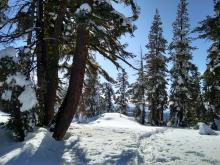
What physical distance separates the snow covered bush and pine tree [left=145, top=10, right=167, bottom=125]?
3008cm

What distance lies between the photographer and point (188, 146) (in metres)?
11.7

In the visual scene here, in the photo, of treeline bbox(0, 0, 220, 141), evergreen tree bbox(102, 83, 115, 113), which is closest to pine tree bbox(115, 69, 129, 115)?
evergreen tree bbox(102, 83, 115, 113)

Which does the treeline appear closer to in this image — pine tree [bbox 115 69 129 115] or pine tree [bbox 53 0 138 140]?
pine tree [bbox 53 0 138 140]

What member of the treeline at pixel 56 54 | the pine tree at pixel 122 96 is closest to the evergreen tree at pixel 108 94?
the pine tree at pixel 122 96

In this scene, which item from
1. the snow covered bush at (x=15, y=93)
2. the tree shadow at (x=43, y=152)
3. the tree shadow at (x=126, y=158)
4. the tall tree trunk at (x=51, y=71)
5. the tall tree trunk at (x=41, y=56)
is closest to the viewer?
the tree shadow at (x=43, y=152)

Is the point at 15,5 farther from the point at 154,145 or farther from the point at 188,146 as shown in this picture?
the point at 188,146

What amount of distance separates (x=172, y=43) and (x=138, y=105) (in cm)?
1435

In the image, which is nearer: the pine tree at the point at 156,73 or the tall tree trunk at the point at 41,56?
the tall tree trunk at the point at 41,56

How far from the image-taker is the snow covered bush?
1055cm

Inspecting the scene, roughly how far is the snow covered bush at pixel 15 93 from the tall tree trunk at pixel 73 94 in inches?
62.5

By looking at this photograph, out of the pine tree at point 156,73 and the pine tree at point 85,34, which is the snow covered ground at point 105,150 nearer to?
the pine tree at point 85,34

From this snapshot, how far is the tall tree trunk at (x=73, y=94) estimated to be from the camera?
12.4m

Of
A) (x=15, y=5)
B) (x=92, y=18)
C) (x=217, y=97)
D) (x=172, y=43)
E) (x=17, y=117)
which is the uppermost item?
(x=172, y=43)

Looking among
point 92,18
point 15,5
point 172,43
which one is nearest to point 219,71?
point 92,18
